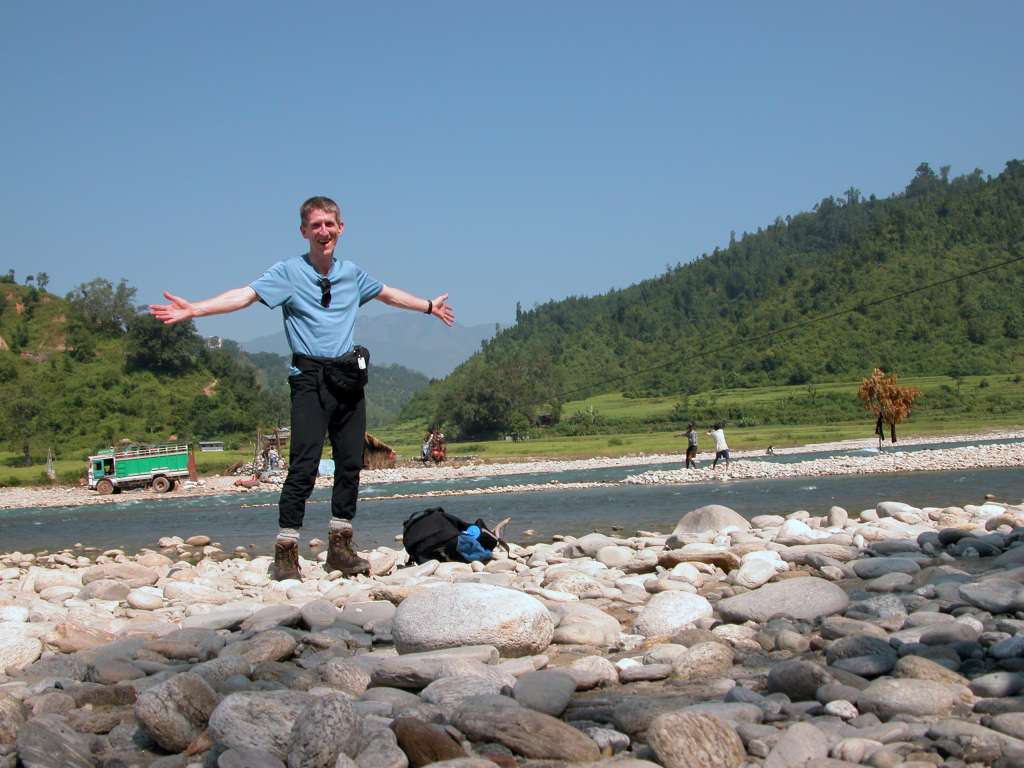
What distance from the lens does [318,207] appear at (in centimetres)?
671

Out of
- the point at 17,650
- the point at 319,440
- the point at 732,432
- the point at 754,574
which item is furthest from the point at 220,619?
the point at 732,432

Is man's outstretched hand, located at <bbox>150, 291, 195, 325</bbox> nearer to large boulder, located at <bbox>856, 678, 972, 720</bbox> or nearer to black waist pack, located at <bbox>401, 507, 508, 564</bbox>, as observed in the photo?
black waist pack, located at <bbox>401, 507, 508, 564</bbox>

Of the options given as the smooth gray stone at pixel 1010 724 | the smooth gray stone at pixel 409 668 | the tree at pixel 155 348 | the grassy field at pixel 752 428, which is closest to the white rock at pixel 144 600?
the smooth gray stone at pixel 409 668

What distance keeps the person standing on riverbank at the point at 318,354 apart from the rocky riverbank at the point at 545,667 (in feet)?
2.18

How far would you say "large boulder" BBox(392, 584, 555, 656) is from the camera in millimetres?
4539

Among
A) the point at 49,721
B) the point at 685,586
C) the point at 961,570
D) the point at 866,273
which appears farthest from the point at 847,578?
the point at 866,273

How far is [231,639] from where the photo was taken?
5020 mm

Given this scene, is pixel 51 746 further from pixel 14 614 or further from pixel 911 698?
pixel 14 614

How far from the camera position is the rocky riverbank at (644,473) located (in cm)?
2750

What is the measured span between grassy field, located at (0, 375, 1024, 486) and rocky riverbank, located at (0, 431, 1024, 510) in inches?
115

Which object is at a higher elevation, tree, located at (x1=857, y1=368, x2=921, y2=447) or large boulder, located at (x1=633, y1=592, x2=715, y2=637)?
tree, located at (x1=857, y1=368, x2=921, y2=447)

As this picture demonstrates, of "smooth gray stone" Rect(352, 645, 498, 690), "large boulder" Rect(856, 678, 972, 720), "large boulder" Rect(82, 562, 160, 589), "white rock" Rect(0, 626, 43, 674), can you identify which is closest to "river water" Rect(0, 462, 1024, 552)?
"large boulder" Rect(82, 562, 160, 589)

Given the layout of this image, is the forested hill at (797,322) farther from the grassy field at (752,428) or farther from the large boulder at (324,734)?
the large boulder at (324,734)

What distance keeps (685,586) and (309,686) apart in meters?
2.82
